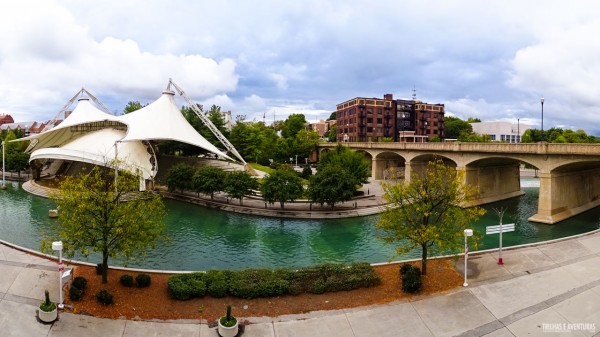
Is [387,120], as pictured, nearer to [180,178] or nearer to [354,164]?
[354,164]

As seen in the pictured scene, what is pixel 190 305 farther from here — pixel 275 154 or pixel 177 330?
pixel 275 154

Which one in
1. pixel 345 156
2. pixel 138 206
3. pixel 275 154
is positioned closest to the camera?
pixel 138 206

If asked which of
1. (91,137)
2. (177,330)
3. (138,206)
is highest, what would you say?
(91,137)

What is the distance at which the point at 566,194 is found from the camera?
39750 mm

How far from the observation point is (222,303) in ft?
52.4

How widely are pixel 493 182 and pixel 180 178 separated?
39756mm

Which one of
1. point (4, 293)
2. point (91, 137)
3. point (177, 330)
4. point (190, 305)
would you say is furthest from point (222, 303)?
point (91, 137)

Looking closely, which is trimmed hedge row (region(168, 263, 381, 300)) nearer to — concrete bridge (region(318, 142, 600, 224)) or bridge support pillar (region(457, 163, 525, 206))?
concrete bridge (region(318, 142, 600, 224))

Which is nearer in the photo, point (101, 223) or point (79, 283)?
point (79, 283)

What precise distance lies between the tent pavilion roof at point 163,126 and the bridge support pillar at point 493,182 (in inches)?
1221

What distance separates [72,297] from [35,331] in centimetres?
204

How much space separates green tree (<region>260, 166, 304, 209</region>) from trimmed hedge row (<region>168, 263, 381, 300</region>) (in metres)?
20.0

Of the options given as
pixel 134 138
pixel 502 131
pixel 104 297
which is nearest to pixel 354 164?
pixel 134 138

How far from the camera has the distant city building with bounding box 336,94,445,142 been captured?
100188 mm
